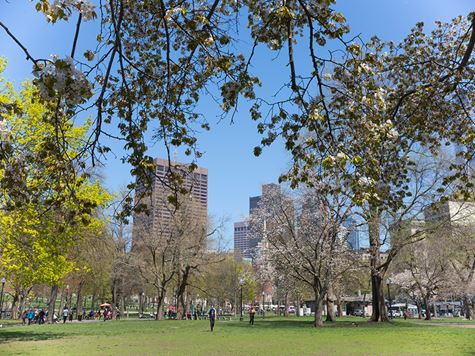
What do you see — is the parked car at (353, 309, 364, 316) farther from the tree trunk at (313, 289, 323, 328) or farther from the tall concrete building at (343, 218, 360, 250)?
the tree trunk at (313, 289, 323, 328)

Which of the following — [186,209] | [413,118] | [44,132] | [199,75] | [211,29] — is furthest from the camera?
[186,209]

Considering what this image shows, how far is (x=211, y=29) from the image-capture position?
210 inches

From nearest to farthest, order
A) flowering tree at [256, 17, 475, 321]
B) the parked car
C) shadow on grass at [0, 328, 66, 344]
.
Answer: flowering tree at [256, 17, 475, 321], shadow on grass at [0, 328, 66, 344], the parked car

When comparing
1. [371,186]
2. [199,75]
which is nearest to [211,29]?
[199,75]

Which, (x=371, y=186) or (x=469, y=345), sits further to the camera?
(x=469, y=345)

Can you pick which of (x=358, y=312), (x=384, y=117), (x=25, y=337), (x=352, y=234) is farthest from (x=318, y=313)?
(x=358, y=312)

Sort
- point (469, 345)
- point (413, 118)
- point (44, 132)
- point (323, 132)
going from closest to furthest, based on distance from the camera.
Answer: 1. point (323, 132)
2. point (413, 118)
3. point (469, 345)
4. point (44, 132)

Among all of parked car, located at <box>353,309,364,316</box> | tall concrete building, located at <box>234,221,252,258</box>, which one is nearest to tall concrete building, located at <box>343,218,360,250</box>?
tall concrete building, located at <box>234,221,252,258</box>

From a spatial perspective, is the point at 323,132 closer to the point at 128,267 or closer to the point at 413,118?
the point at 413,118

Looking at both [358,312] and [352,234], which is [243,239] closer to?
[352,234]

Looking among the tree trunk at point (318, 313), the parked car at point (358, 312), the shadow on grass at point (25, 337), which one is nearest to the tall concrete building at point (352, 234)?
the tree trunk at point (318, 313)

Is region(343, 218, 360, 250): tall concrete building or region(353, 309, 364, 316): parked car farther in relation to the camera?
region(353, 309, 364, 316): parked car

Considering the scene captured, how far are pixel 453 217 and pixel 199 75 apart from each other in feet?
87.9

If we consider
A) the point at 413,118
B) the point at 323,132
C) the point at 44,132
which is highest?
the point at 44,132
